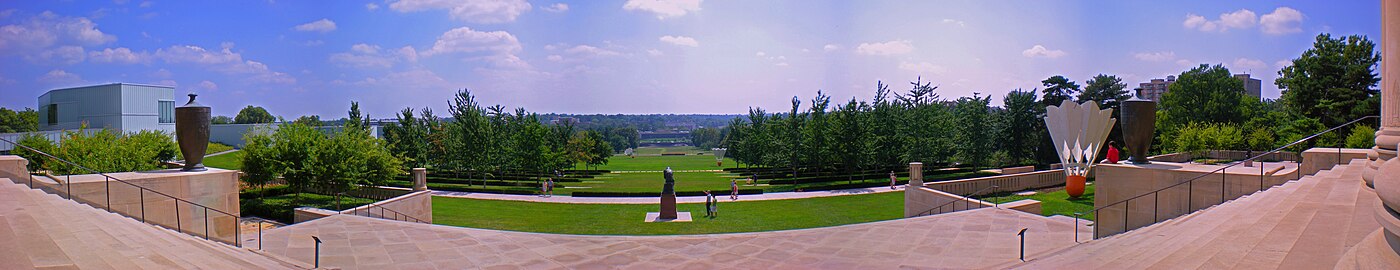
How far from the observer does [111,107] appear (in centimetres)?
5184

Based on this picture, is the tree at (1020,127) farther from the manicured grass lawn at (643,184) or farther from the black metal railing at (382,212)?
the black metal railing at (382,212)

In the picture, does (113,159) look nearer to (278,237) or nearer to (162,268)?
(278,237)

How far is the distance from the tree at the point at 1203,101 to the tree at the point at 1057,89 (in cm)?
906

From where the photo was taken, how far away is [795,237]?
577 inches

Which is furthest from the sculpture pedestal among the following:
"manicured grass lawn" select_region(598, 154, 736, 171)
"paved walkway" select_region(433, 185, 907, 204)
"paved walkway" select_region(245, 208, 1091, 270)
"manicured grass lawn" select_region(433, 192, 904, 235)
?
"manicured grass lawn" select_region(598, 154, 736, 171)

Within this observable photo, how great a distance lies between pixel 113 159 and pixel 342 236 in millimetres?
16377

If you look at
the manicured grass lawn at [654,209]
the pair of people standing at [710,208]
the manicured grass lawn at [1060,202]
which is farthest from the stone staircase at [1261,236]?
the pair of people standing at [710,208]

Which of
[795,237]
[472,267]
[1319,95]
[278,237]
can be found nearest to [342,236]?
[278,237]

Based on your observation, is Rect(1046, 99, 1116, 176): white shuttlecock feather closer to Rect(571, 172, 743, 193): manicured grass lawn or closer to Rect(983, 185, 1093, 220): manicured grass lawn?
Rect(983, 185, 1093, 220): manicured grass lawn

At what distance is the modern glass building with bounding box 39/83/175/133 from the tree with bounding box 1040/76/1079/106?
68305 mm

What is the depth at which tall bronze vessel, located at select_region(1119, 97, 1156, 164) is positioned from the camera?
14.3 m

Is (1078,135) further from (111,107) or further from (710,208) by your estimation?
(111,107)

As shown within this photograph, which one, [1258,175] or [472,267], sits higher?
[1258,175]

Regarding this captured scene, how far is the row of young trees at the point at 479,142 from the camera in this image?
38.8m
